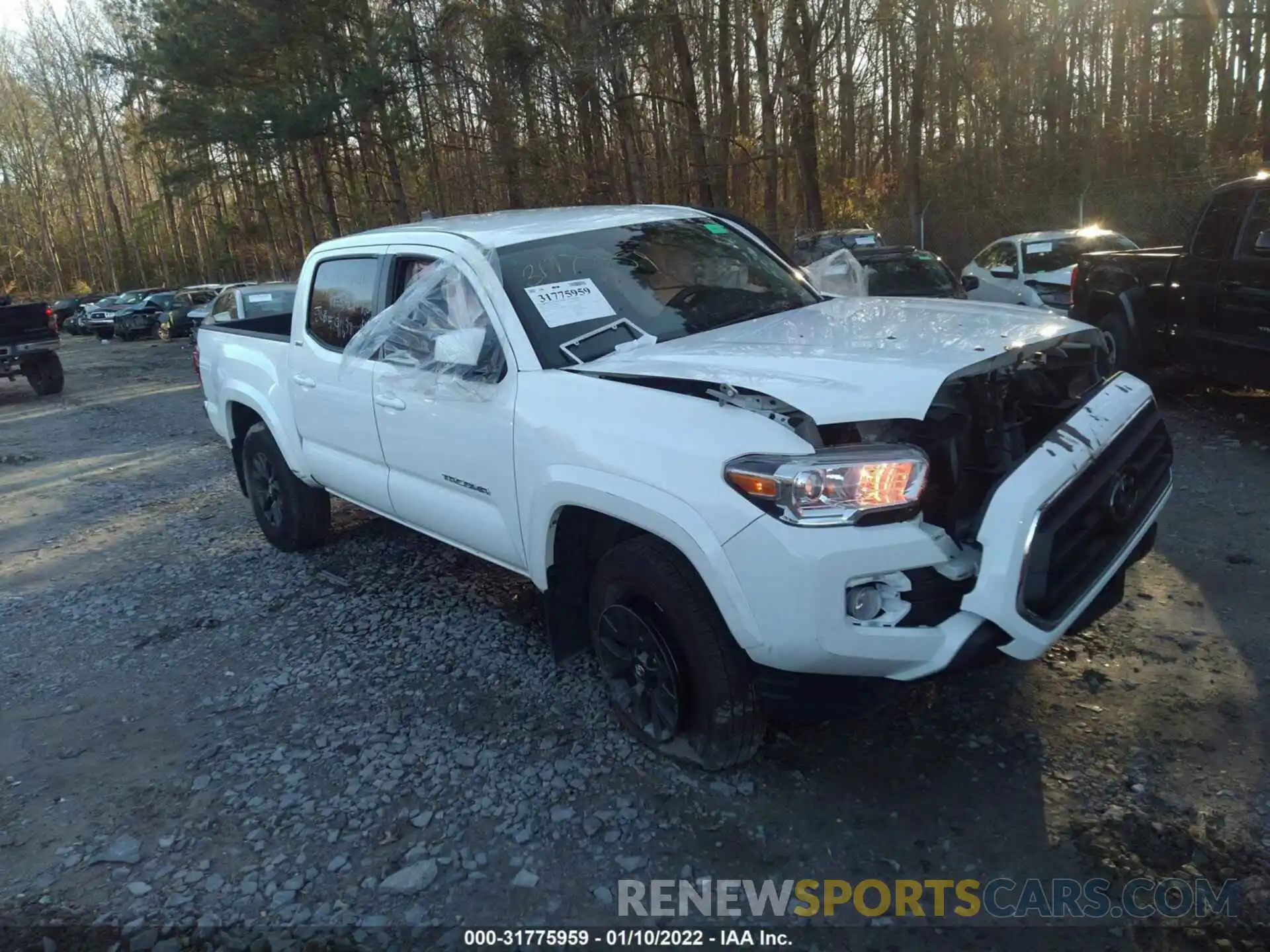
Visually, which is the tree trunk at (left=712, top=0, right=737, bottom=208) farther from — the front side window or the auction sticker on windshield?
the auction sticker on windshield

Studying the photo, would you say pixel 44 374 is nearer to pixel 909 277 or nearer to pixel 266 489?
pixel 266 489

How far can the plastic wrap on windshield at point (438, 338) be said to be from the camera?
12.4 feet

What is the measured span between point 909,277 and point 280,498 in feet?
26.9

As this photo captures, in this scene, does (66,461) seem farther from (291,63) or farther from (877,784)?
(291,63)

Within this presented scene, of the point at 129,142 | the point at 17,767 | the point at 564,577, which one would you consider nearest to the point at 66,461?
the point at 17,767

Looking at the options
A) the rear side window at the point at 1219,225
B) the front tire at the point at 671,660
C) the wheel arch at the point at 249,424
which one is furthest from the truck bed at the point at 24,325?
the rear side window at the point at 1219,225

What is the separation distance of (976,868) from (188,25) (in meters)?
26.2

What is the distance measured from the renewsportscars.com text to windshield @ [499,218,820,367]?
75.6 inches

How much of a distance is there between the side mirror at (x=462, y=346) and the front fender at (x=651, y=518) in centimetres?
66

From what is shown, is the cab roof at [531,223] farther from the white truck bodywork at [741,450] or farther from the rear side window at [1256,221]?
the rear side window at [1256,221]

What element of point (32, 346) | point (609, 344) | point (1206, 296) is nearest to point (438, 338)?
point (609, 344)

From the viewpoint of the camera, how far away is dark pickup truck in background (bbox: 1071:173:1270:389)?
6.62 metres

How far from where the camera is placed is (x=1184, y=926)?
253 centimetres

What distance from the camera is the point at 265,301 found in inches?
572
